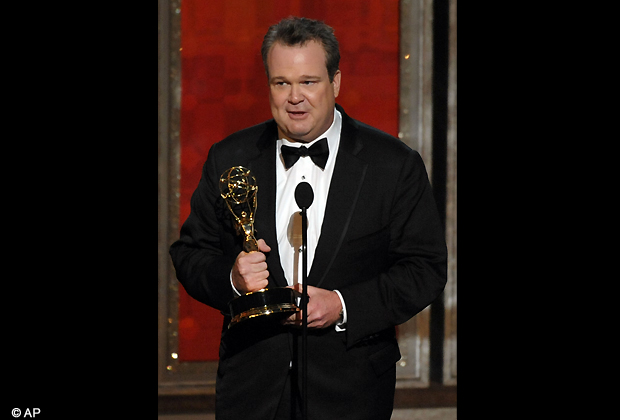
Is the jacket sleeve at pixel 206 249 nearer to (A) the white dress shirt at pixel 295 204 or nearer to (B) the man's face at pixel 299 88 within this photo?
(A) the white dress shirt at pixel 295 204

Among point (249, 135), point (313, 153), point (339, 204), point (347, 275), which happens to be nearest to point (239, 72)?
point (249, 135)

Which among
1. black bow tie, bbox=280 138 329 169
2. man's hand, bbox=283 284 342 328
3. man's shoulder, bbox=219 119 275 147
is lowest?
man's hand, bbox=283 284 342 328

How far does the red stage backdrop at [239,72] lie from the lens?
3.87 meters

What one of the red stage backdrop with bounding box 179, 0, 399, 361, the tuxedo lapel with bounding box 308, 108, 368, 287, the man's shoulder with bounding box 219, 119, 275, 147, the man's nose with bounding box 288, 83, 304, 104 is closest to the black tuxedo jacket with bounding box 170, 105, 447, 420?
the tuxedo lapel with bounding box 308, 108, 368, 287

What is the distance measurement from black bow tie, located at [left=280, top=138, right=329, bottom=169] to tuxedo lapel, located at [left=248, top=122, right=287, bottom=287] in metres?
0.06

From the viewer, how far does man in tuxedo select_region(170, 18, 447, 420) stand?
215 cm

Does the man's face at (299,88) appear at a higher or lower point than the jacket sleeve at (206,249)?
higher

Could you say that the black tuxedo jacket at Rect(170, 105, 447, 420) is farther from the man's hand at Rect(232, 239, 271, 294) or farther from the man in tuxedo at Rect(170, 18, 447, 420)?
the man's hand at Rect(232, 239, 271, 294)

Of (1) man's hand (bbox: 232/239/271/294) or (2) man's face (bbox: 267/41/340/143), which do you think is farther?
(2) man's face (bbox: 267/41/340/143)

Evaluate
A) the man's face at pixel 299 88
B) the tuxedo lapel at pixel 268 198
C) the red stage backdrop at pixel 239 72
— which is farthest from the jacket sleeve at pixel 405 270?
the red stage backdrop at pixel 239 72

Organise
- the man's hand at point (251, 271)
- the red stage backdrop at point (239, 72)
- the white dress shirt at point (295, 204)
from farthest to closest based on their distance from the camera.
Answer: the red stage backdrop at point (239, 72) < the white dress shirt at point (295, 204) < the man's hand at point (251, 271)

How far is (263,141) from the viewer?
240 cm

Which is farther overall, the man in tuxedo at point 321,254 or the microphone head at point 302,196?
the man in tuxedo at point 321,254

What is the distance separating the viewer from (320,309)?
2049 millimetres
